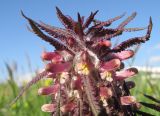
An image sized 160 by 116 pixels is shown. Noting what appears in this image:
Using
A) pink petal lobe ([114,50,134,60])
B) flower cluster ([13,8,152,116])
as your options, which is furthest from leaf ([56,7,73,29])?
pink petal lobe ([114,50,134,60])

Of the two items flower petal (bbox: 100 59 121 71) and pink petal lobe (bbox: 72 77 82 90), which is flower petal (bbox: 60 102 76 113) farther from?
flower petal (bbox: 100 59 121 71)

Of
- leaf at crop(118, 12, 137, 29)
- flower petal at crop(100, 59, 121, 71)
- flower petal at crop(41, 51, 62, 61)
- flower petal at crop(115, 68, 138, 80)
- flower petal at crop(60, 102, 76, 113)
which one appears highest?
leaf at crop(118, 12, 137, 29)

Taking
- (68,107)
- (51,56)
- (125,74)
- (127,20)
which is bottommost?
(68,107)

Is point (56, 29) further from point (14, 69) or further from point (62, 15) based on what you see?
point (14, 69)

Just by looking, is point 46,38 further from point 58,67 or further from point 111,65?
point 111,65

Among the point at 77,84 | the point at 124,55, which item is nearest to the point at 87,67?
the point at 77,84

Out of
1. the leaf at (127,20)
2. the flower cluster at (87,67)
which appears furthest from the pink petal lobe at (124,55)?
the leaf at (127,20)

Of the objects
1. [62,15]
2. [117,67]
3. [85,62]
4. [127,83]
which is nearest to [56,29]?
[62,15]

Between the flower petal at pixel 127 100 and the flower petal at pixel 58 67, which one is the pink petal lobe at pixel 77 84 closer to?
the flower petal at pixel 58 67
